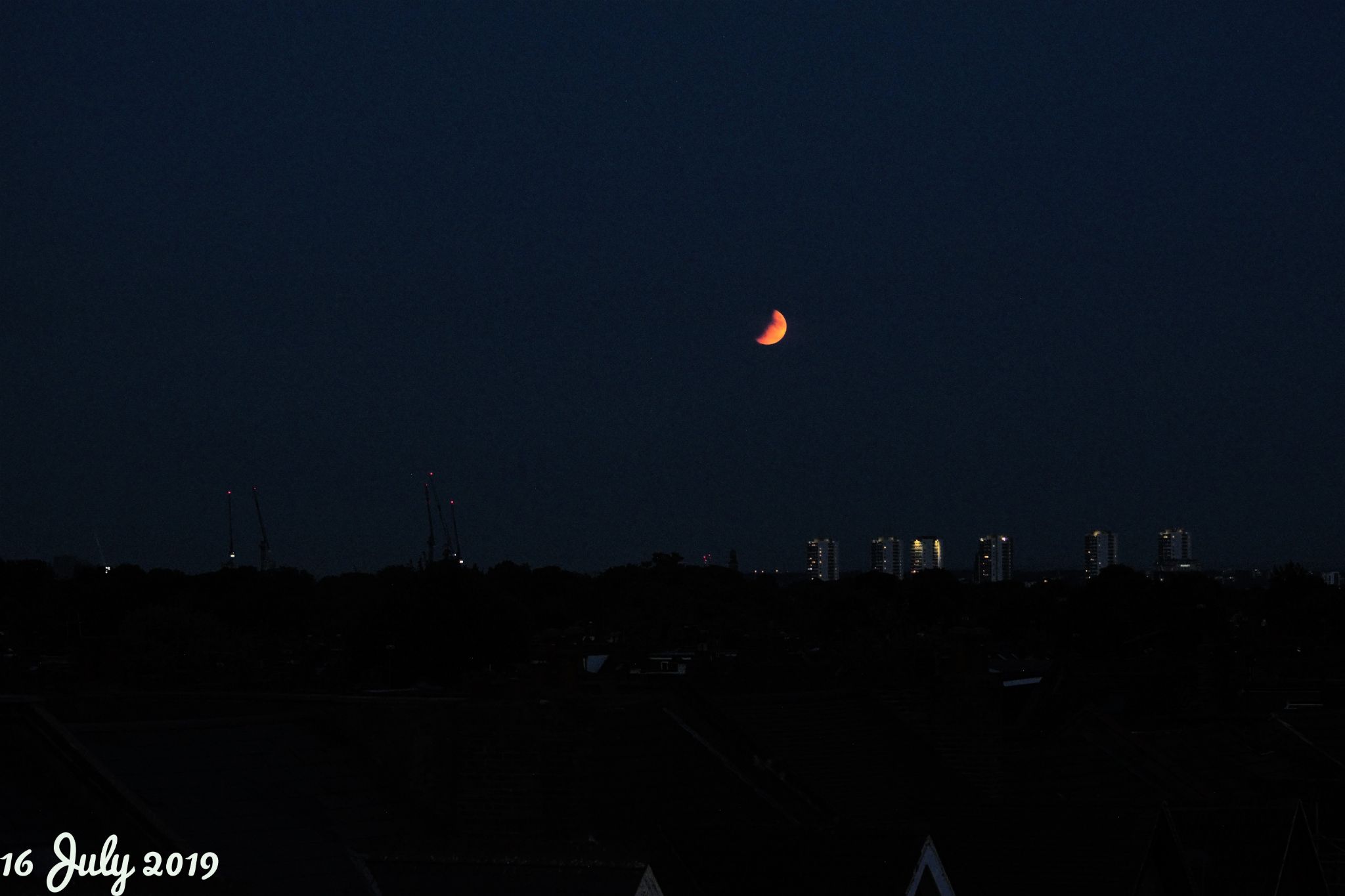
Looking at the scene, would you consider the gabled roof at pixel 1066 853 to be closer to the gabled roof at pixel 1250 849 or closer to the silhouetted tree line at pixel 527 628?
the gabled roof at pixel 1250 849

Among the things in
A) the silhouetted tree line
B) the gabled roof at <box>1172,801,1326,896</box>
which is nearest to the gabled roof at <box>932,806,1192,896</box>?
the gabled roof at <box>1172,801,1326,896</box>

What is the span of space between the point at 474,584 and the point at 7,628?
1334 inches

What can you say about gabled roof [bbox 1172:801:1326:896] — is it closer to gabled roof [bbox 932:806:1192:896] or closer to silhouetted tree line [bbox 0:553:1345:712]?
gabled roof [bbox 932:806:1192:896]

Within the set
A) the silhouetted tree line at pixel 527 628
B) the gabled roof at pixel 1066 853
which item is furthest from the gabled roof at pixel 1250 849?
the silhouetted tree line at pixel 527 628

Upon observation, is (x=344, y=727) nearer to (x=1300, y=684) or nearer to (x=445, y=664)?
(x=1300, y=684)

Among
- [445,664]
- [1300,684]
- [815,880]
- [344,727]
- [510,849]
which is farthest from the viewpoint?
[445,664]

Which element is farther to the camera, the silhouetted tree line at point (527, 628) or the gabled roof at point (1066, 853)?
the silhouetted tree line at point (527, 628)

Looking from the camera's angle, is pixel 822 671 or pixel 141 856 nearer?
pixel 141 856

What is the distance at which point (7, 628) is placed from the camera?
5054 inches

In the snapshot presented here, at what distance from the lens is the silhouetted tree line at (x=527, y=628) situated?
61.7 meters

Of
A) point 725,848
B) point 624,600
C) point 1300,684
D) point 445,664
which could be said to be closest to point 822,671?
point 1300,684

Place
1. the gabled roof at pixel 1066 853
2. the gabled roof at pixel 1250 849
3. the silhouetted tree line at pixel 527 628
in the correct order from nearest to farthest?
1. the gabled roof at pixel 1066 853
2. the gabled roof at pixel 1250 849
3. the silhouetted tree line at pixel 527 628

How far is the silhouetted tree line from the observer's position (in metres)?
61.7

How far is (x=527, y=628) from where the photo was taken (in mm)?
133375
